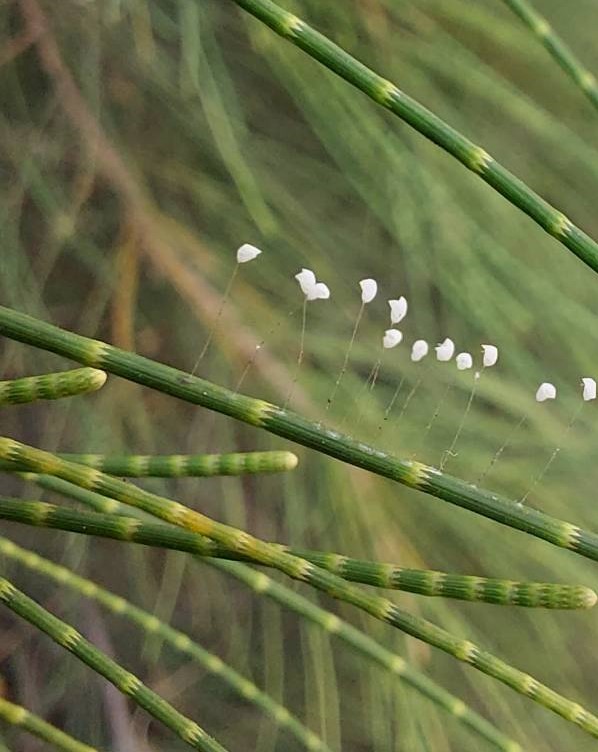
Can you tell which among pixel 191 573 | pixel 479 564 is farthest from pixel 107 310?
pixel 479 564

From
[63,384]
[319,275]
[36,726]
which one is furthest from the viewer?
[319,275]

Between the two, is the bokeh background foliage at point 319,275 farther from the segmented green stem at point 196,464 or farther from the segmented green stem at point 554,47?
the segmented green stem at point 196,464

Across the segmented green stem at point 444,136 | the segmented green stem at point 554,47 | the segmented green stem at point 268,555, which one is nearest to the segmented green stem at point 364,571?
the segmented green stem at point 268,555

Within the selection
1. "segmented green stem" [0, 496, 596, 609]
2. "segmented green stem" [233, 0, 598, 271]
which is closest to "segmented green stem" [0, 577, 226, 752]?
"segmented green stem" [0, 496, 596, 609]

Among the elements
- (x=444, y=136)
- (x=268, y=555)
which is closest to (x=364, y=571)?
(x=268, y=555)

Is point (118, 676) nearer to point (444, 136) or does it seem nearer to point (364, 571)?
point (364, 571)

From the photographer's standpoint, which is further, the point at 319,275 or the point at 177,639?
the point at 319,275
